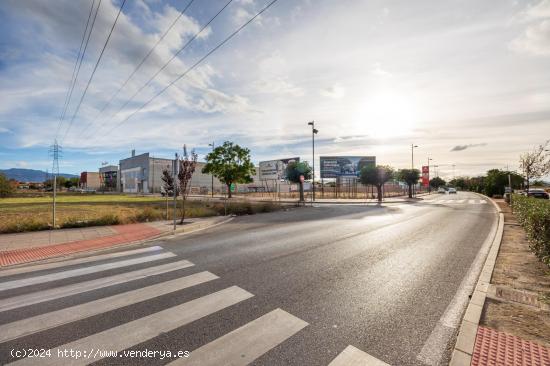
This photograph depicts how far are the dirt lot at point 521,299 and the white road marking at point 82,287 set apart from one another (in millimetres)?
5774

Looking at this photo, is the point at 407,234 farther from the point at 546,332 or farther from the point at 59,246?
the point at 59,246

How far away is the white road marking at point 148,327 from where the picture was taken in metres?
2.97

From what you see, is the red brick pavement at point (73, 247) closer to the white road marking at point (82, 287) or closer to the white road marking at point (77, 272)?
the white road marking at point (77, 272)

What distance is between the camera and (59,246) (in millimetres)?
8148

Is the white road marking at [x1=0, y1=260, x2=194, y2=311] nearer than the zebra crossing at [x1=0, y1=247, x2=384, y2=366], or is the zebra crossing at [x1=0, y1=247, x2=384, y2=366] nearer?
the zebra crossing at [x1=0, y1=247, x2=384, y2=366]

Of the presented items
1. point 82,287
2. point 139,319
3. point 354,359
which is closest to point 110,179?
point 82,287

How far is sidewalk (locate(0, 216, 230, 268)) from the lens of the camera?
725 cm

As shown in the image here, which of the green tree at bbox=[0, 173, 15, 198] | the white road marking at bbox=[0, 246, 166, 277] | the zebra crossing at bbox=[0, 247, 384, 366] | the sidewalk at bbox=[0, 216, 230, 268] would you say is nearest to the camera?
the zebra crossing at bbox=[0, 247, 384, 366]

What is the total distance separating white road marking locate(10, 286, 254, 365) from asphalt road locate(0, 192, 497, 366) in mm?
20

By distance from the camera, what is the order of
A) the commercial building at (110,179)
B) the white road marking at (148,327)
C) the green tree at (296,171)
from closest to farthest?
the white road marking at (148,327) → the green tree at (296,171) → the commercial building at (110,179)

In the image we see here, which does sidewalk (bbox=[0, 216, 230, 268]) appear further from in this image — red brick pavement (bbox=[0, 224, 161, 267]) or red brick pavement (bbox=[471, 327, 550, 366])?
red brick pavement (bbox=[471, 327, 550, 366])

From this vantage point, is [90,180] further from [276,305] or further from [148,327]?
[276,305]

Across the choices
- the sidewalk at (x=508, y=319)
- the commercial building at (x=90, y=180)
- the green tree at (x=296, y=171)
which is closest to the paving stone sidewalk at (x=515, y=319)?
the sidewalk at (x=508, y=319)

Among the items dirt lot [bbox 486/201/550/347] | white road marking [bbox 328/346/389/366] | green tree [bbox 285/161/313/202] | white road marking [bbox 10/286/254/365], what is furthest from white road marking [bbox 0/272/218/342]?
green tree [bbox 285/161/313/202]
